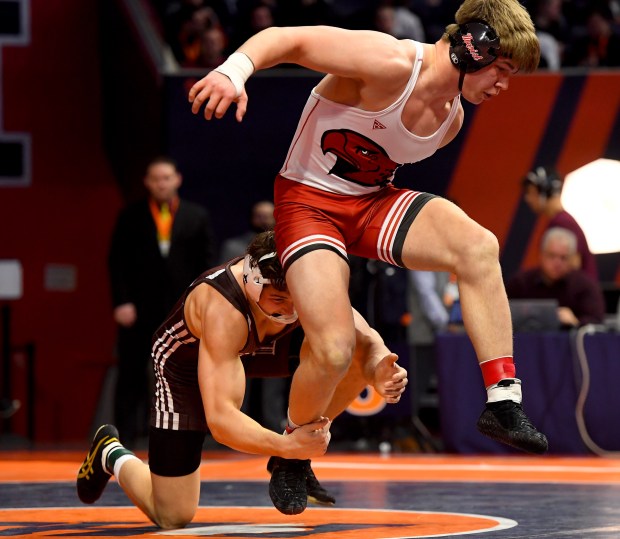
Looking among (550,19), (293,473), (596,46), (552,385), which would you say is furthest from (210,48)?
(293,473)

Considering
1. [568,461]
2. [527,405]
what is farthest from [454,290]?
[568,461]

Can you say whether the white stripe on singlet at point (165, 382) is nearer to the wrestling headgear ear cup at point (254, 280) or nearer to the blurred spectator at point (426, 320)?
the wrestling headgear ear cup at point (254, 280)

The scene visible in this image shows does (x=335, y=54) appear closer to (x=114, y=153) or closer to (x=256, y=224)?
(x=256, y=224)

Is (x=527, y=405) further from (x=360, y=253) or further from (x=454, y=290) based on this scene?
(x=360, y=253)

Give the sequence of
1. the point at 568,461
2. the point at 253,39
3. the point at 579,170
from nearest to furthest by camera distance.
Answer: the point at 253,39 < the point at 568,461 < the point at 579,170

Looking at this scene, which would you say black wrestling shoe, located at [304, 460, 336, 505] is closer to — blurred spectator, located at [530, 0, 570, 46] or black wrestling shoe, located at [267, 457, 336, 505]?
black wrestling shoe, located at [267, 457, 336, 505]

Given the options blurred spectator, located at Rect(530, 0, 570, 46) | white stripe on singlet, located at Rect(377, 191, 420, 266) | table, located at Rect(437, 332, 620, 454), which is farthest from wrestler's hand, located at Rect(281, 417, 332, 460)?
blurred spectator, located at Rect(530, 0, 570, 46)

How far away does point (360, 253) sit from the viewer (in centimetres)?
408

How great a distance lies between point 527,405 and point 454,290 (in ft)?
3.46

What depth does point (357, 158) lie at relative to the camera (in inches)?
156

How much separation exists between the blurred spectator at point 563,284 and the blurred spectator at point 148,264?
6.34 ft

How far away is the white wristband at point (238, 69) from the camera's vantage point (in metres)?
3.38

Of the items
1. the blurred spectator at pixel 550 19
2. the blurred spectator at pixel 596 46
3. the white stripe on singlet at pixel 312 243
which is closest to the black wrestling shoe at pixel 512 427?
the white stripe on singlet at pixel 312 243

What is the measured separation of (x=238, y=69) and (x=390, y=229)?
0.75 metres
